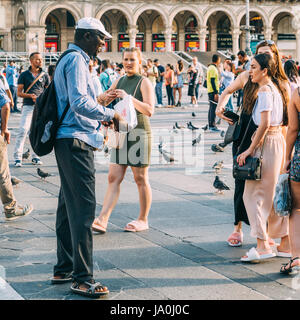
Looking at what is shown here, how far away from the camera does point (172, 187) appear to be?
908 centimetres

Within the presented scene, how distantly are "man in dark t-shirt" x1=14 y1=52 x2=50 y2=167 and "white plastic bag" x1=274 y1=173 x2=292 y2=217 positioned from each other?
6149 millimetres

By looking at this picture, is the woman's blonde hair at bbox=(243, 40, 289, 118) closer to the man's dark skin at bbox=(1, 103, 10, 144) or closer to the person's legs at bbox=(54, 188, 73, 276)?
the person's legs at bbox=(54, 188, 73, 276)

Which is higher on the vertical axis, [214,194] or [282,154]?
[282,154]

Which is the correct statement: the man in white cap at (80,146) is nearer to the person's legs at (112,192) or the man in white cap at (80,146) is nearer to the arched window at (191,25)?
the person's legs at (112,192)

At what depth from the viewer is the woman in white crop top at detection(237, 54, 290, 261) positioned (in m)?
5.59

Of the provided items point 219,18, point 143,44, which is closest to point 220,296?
point 143,44

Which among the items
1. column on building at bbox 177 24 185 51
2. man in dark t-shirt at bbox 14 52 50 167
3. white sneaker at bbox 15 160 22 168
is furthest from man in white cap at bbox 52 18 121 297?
column on building at bbox 177 24 185 51

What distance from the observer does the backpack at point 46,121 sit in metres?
4.74

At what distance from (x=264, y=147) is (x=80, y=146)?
175 cm

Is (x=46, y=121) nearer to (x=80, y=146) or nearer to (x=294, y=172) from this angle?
(x=80, y=146)

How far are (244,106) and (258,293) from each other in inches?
69.5

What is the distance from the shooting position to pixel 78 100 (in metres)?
4.61

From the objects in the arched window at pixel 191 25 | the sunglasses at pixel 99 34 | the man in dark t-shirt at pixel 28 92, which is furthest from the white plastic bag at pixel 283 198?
the arched window at pixel 191 25

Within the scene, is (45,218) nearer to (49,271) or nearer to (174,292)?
(49,271)
